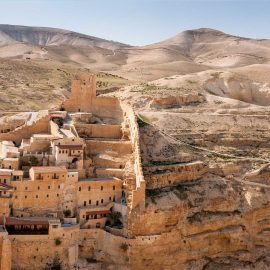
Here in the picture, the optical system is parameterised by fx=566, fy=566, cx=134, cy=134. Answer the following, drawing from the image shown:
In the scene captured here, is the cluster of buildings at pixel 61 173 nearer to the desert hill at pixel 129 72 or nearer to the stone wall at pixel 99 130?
the stone wall at pixel 99 130

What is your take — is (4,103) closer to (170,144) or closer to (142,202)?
(170,144)

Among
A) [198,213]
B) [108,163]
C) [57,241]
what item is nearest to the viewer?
[57,241]

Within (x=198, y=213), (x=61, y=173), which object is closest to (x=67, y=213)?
(x=61, y=173)

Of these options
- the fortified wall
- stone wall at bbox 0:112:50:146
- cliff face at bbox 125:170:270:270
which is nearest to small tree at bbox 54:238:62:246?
cliff face at bbox 125:170:270:270

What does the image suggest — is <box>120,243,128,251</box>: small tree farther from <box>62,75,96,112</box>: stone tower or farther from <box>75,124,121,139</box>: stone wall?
<box>62,75,96,112</box>: stone tower

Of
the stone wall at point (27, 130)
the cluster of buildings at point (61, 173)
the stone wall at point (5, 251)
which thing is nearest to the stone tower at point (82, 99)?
the cluster of buildings at point (61, 173)

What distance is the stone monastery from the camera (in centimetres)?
3428

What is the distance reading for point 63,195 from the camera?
36.0 meters

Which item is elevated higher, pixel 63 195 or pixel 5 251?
pixel 63 195

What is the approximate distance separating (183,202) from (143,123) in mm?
10738

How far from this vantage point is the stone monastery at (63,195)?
1350 inches

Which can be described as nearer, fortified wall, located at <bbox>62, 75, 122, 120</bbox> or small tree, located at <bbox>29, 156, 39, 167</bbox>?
small tree, located at <bbox>29, 156, 39, 167</bbox>

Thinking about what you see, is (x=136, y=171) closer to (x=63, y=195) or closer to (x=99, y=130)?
(x=63, y=195)

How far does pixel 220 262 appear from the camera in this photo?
3956 cm
